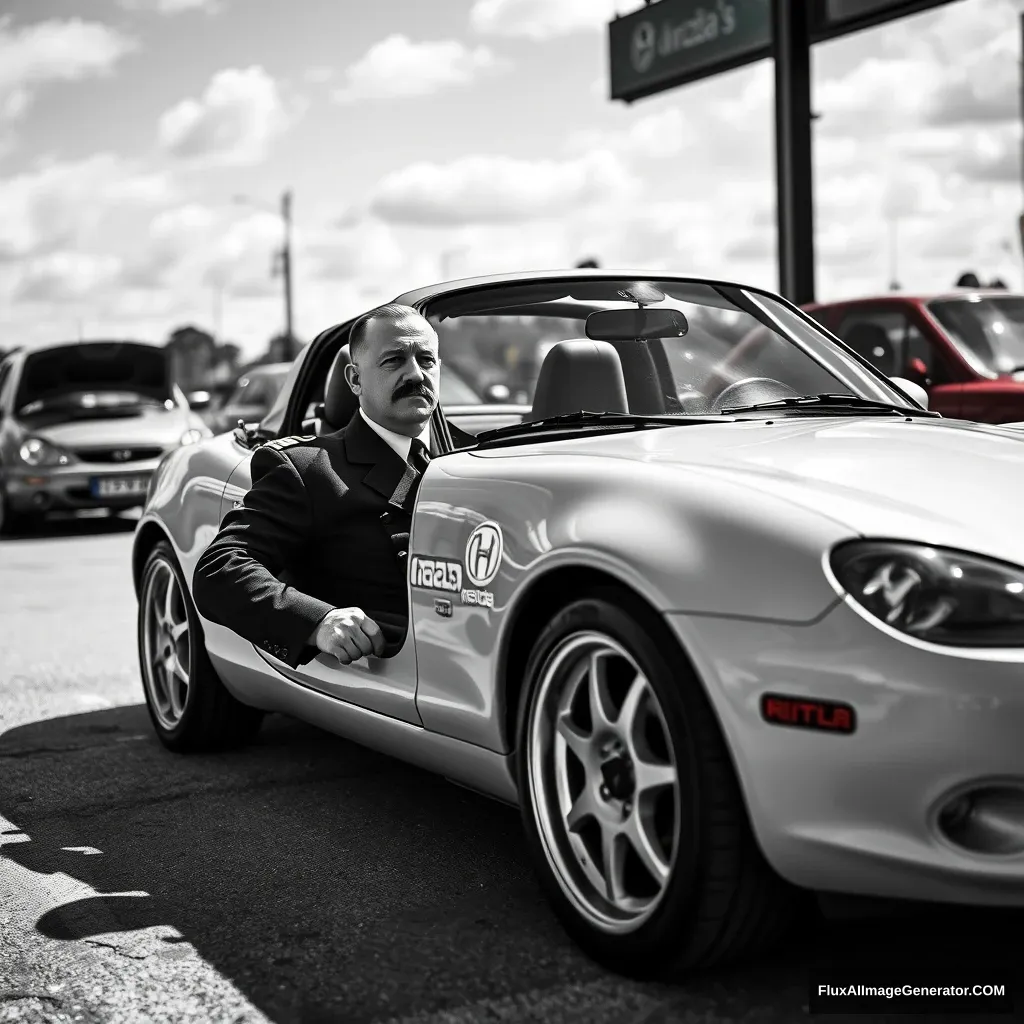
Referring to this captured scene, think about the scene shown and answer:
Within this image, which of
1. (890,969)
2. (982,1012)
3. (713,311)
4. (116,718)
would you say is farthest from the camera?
(116,718)

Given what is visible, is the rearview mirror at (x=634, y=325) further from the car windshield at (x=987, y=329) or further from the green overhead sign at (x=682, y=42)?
the green overhead sign at (x=682, y=42)

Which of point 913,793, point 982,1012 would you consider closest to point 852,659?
point 913,793

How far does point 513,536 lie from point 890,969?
1.09m

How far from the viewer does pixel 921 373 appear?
30.4 ft

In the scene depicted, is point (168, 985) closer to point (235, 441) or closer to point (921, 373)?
point (235, 441)

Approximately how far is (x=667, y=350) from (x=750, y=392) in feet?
0.95

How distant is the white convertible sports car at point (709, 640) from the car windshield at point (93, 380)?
11.4m

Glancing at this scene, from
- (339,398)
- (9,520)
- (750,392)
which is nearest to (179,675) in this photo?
(339,398)

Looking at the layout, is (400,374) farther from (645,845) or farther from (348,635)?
(645,845)

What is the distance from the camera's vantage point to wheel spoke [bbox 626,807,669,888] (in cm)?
279

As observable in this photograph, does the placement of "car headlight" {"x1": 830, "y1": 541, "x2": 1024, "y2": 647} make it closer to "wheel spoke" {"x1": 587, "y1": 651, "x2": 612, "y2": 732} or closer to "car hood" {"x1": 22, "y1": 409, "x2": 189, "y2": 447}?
"wheel spoke" {"x1": 587, "y1": 651, "x2": 612, "y2": 732}

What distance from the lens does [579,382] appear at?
382 cm

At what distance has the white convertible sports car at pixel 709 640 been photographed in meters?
2.42

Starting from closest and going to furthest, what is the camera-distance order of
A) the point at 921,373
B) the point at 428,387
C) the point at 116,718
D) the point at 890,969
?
the point at 890,969
the point at 428,387
the point at 116,718
the point at 921,373
